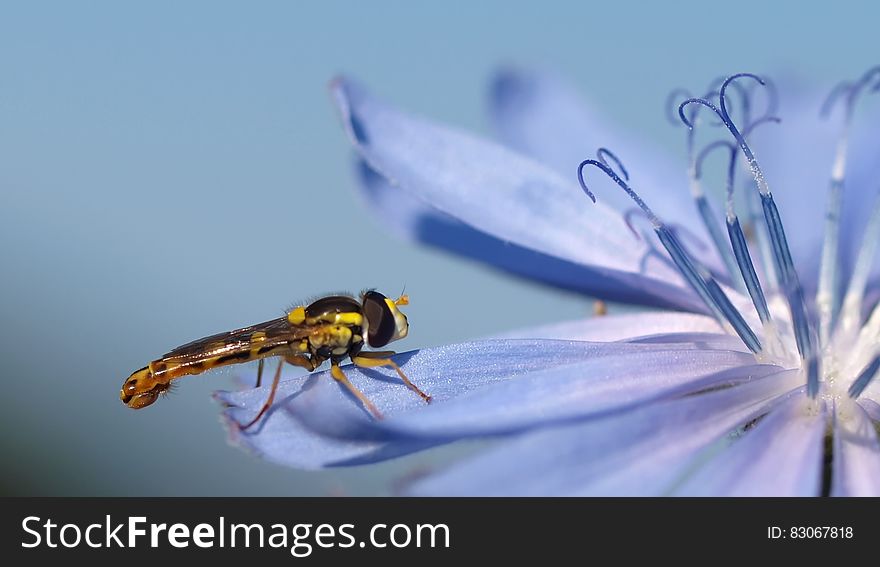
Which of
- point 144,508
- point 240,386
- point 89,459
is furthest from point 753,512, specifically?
point 89,459

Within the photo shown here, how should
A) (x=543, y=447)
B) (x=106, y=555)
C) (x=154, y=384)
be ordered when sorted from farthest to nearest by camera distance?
(x=154, y=384), (x=106, y=555), (x=543, y=447)

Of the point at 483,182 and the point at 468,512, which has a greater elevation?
the point at 483,182

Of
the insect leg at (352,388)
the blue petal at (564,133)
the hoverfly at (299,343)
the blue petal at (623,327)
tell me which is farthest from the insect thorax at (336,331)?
the blue petal at (564,133)

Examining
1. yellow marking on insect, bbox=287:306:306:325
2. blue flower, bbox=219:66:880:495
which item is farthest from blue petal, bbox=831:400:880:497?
yellow marking on insect, bbox=287:306:306:325

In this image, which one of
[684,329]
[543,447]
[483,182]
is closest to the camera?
[543,447]

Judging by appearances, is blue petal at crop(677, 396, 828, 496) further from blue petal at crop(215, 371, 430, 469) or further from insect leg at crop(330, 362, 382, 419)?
insect leg at crop(330, 362, 382, 419)

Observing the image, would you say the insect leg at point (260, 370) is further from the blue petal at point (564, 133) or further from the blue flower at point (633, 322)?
the blue petal at point (564, 133)

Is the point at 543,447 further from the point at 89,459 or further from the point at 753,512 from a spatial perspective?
the point at 89,459

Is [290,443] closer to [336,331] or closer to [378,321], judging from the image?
[336,331]

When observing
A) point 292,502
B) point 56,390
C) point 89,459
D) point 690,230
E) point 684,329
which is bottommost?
point 292,502
